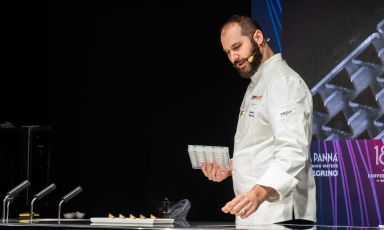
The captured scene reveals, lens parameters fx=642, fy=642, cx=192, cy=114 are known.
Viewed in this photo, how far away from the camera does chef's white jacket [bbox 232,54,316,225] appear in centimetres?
195

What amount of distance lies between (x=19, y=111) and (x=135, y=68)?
3.50 ft

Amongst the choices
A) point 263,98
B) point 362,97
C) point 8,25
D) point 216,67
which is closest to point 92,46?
point 8,25

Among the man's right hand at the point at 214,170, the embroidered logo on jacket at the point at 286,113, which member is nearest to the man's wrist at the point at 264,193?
the embroidered logo on jacket at the point at 286,113

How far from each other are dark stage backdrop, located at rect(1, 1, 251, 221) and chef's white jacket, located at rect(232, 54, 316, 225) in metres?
2.02

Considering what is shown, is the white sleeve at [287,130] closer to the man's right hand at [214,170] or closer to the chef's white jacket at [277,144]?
the chef's white jacket at [277,144]

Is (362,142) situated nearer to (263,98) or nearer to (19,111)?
(263,98)

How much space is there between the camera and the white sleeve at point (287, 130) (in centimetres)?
192

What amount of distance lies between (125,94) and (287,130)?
3008mm

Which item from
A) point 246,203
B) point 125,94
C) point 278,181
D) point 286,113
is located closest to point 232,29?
point 286,113

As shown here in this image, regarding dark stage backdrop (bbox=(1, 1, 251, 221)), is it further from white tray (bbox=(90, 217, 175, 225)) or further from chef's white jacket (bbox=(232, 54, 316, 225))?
white tray (bbox=(90, 217, 175, 225))

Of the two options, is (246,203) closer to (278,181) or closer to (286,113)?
(278,181)

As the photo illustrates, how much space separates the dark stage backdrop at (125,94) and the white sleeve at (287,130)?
2.17m

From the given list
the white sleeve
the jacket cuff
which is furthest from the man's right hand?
the jacket cuff

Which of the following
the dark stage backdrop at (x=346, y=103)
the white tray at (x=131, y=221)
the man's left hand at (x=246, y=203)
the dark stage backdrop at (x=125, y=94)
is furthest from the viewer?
the dark stage backdrop at (x=125, y=94)
